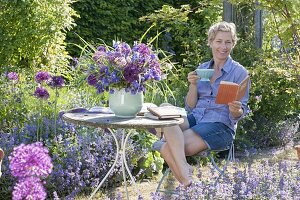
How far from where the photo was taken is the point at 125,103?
364 cm

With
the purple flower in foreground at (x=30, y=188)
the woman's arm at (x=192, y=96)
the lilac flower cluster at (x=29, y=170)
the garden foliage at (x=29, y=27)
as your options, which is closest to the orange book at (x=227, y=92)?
the woman's arm at (x=192, y=96)

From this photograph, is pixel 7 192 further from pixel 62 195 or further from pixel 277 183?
pixel 277 183

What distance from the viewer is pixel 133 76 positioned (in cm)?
350

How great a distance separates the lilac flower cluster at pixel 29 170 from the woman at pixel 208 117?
6.61ft

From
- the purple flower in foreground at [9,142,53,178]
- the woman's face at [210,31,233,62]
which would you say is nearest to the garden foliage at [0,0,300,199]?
the woman's face at [210,31,233,62]

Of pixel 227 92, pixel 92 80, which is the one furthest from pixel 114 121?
pixel 227 92

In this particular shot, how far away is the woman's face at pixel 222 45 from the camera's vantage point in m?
4.20

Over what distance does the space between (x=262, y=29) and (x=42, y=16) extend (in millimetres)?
2617

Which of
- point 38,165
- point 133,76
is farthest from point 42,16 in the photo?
point 38,165

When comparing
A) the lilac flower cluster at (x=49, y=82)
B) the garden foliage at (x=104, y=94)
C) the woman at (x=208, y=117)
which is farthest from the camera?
the garden foliage at (x=104, y=94)

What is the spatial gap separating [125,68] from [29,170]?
178 cm

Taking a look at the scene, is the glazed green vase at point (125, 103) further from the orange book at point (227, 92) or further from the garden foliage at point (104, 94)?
the orange book at point (227, 92)

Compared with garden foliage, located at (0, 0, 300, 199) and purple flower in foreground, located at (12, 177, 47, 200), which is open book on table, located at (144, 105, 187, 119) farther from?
purple flower in foreground, located at (12, 177, 47, 200)

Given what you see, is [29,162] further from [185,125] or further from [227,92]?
[185,125]
